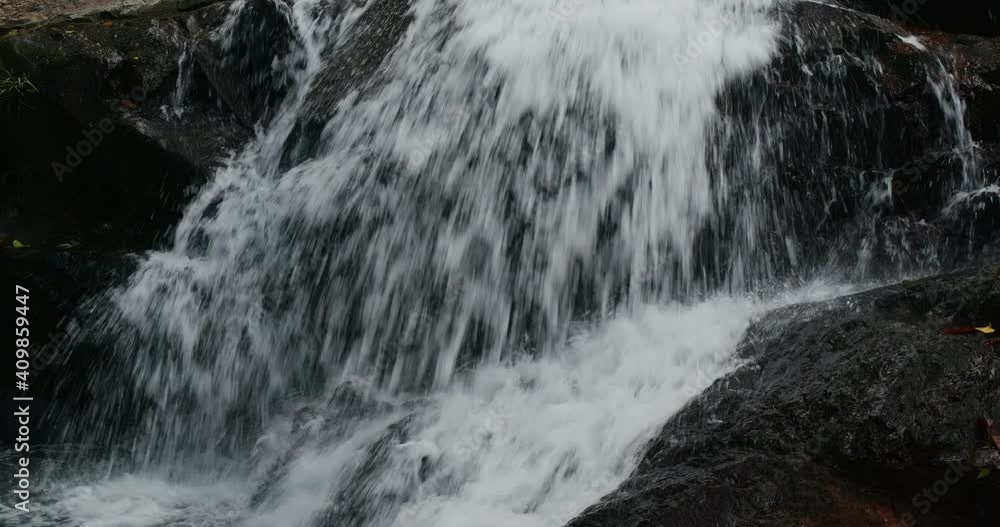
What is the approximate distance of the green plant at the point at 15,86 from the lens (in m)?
5.77

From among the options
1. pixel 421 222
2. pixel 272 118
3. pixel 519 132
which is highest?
pixel 272 118

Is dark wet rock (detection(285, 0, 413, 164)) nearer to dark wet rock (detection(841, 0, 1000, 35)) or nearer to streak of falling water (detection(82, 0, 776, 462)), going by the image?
streak of falling water (detection(82, 0, 776, 462))

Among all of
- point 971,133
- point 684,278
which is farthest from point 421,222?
point 971,133

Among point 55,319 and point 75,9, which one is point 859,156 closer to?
point 55,319

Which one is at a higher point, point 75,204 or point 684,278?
point 75,204

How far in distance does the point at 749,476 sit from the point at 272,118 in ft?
14.2

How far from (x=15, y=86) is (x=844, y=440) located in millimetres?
5554

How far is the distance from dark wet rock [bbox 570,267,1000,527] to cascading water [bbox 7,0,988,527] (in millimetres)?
716

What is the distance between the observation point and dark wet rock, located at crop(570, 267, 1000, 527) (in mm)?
3107

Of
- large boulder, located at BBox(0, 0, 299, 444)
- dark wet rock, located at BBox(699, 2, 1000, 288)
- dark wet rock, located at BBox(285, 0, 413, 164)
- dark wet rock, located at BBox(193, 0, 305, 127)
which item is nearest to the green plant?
large boulder, located at BBox(0, 0, 299, 444)

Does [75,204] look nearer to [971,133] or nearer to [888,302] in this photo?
[888,302]

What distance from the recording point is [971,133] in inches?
208
